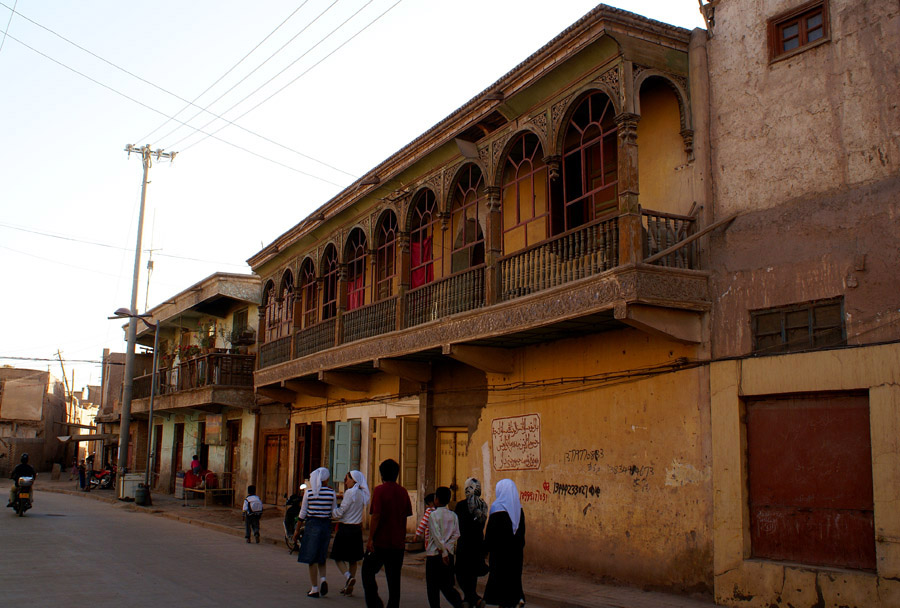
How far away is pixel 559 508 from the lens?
483 inches

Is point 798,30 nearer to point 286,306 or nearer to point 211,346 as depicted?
point 286,306

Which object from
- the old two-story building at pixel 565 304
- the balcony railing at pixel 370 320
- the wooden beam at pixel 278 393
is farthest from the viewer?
the wooden beam at pixel 278 393

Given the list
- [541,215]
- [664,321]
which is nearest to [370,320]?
[541,215]

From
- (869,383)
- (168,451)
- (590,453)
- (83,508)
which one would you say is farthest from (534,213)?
(168,451)

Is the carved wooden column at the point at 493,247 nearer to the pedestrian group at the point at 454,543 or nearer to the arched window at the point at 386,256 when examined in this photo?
the arched window at the point at 386,256

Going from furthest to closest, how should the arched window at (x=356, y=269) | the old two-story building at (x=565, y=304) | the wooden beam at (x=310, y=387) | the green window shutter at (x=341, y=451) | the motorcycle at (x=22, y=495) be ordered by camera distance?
the motorcycle at (x=22, y=495), the wooden beam at (x=310, y=387), the green window shutter at (x=341, y=451), the arched window at (x=356, y=269), the old two-story building at (x=565, y=304)

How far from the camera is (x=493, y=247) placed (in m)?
13.0

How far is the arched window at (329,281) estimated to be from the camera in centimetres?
2005

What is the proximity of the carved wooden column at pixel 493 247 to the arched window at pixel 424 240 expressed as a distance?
6.38ft

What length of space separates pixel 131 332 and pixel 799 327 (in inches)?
1008

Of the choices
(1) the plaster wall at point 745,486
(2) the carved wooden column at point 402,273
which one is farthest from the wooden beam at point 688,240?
(2) the carved wooden column at point 402,273

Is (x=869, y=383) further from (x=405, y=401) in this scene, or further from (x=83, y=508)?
(x=83, y=508)

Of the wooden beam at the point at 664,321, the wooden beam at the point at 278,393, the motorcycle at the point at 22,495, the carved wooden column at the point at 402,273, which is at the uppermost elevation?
the carved wooden column at the point at 402,273

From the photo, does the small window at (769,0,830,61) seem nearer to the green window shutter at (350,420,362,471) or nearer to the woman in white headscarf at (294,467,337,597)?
the woman in white headscarf at (294,467,337,597)
